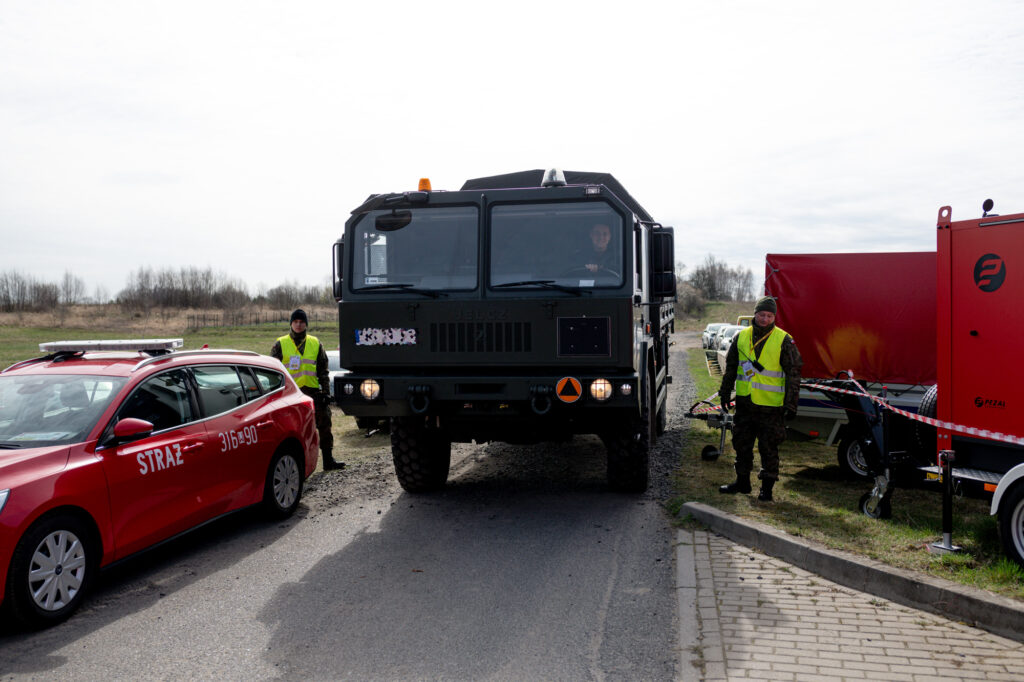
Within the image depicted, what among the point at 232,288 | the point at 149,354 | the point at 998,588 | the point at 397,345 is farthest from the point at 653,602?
the point at 232,288

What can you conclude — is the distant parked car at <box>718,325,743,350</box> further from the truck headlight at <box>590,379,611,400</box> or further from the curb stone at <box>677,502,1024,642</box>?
the curb stone at <box>677,502,1024,642</box>

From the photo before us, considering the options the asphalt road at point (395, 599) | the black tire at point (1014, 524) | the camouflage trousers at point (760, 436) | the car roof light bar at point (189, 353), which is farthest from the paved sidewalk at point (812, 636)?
the car roof light bar at point (189, 353)

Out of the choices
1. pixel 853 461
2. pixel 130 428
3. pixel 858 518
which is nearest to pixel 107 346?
pixel 130 428

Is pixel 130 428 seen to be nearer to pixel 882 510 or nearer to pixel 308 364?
pixel 308 364

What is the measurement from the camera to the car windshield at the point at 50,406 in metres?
5.04

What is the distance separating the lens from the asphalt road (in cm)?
405

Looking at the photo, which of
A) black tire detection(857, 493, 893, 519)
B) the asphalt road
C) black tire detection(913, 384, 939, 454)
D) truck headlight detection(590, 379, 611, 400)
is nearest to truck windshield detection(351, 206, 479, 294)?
truck headlight detection(590, 379, 611, 400)

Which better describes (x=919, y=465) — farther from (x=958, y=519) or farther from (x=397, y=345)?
(x=397, y=345)

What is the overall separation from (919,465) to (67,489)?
20.9ft

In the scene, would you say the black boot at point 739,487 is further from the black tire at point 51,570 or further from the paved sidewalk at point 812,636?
the black tire at point 51,570

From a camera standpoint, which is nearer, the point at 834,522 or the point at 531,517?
the point at 834,522

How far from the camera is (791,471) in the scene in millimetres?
9047

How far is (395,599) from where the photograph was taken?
5.01 m

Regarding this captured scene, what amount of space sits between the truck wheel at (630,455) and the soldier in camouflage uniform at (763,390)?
83 centimetres
